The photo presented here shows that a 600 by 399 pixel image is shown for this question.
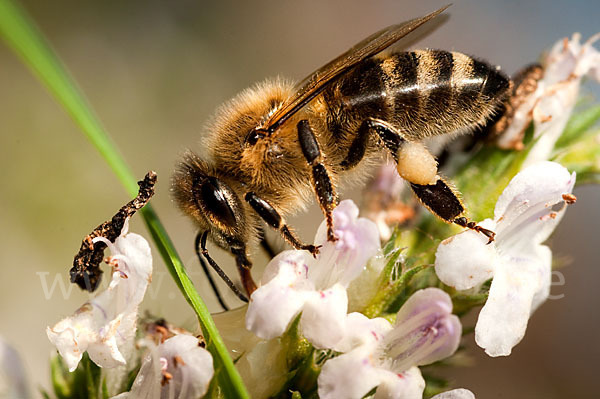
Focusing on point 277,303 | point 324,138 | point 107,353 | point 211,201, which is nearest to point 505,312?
point 277,303

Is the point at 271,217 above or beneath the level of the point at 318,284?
above

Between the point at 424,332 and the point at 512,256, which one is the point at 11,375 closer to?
the point at 424,332

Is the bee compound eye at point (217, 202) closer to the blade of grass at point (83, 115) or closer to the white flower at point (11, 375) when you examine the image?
the blade of grass at point (83, 115)

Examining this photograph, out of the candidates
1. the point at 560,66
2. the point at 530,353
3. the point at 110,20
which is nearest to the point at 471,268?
the point at 560,66

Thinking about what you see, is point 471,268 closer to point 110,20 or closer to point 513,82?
point 513,82

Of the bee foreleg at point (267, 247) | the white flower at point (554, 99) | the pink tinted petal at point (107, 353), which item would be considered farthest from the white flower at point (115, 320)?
the white flower at point (554, 99)

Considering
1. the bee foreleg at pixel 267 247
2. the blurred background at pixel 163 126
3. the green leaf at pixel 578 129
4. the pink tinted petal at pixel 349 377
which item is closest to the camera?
the pink tinted petal at pixel 349 377
